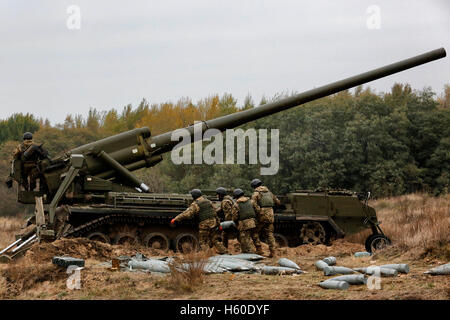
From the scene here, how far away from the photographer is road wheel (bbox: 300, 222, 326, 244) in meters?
14.7

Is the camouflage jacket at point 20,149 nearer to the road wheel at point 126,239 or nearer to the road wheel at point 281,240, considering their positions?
the road wheel at point 126,239

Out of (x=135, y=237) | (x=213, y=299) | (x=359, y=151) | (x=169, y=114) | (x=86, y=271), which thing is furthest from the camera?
(x=169, y=114)

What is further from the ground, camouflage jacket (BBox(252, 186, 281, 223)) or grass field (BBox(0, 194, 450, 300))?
camouflage jacket (BBox(252, 186, 281, 223))

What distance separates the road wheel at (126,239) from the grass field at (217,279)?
558 mm

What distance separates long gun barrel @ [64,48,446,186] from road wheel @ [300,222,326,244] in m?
2.62

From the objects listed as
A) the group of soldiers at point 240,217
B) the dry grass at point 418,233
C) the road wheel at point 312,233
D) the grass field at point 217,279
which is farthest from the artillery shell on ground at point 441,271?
the road wheel at point 312,233

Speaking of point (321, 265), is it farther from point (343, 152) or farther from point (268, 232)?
point (343, 152)

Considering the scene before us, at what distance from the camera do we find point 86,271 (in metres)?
10.1

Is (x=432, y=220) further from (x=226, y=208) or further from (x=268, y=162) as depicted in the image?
(x=268, y=162)

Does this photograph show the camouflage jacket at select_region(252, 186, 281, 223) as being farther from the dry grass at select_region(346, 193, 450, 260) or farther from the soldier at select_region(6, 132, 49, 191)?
the soldier at select_region(6, 132, 49, 191)

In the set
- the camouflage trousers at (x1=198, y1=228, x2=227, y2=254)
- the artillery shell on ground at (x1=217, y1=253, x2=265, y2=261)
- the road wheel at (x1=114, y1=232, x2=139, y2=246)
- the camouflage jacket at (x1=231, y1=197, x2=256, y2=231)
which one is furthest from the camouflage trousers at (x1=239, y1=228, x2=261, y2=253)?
the road wheel at (x1=114, y1=232, x2=139, y2=246)

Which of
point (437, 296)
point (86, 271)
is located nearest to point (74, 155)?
point (86, 271)

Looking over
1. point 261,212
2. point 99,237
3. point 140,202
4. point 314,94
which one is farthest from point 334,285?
point 314,94

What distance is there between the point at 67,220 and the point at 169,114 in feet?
70.8
